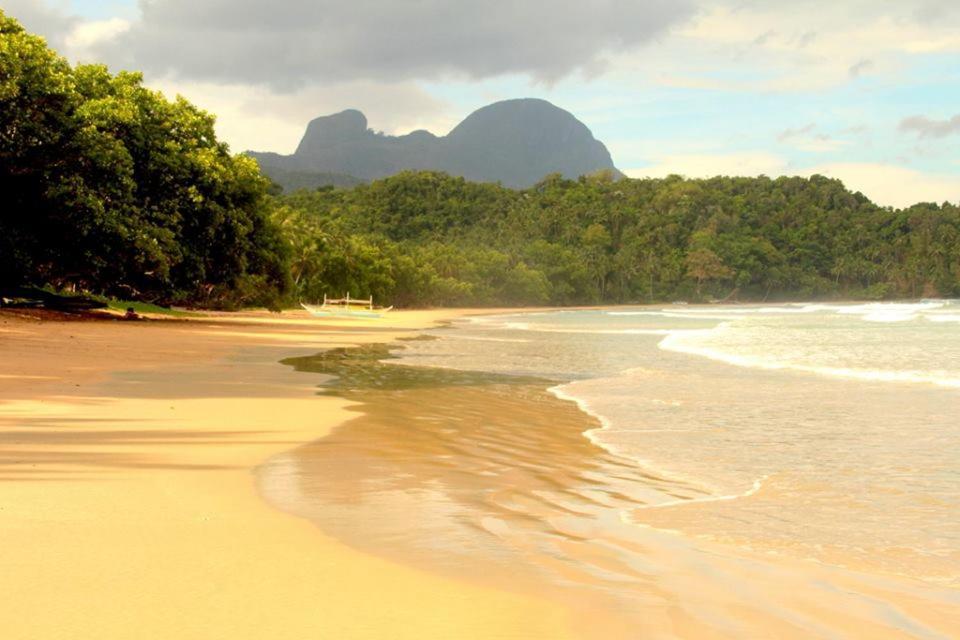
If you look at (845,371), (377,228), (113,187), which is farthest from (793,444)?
(377,228)

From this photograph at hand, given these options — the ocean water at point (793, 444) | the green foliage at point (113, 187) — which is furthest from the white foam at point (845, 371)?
the green foliage at point (113, 187)

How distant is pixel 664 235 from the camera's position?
6447 inches

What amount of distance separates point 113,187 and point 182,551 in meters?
28.0

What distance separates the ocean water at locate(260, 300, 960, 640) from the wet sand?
18mm

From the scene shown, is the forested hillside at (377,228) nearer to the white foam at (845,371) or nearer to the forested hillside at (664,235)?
the forested hillside at (664,235)

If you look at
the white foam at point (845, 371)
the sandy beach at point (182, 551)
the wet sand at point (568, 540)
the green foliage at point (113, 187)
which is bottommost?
the white foam at point (845, 371)

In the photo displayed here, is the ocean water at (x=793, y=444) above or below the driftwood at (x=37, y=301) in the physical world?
below

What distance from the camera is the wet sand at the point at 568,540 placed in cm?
403

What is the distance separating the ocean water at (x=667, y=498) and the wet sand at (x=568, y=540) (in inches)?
0.7

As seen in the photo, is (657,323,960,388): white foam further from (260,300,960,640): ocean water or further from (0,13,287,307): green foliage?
(0,13,287,307): green foliage

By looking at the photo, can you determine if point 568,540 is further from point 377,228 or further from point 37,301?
point 377,228

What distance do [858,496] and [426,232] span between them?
138856mm

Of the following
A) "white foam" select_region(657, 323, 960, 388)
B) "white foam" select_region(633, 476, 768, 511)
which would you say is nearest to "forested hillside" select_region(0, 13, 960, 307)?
"white foam" select_region(657, 323, 960, 388)

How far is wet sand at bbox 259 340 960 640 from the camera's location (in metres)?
4.03
